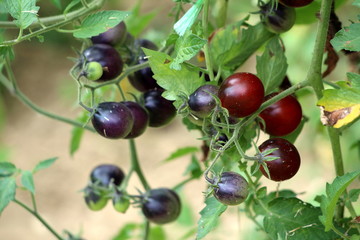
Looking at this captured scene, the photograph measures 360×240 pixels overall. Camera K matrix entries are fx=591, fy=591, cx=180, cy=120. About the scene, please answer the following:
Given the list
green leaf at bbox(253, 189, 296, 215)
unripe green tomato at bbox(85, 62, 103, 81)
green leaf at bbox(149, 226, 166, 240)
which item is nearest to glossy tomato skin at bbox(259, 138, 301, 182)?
green leaf at bbox(253, 189, 296, 215)

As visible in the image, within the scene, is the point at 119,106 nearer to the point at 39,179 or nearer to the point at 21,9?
the point at 21,9

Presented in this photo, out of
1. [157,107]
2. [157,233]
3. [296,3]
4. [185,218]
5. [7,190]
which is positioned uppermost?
[296,3]

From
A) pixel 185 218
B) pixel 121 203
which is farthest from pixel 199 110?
pixel 185 218

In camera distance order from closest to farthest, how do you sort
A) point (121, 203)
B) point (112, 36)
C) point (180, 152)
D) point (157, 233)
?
point (112, 36) → point (121, 203) → point (180, 152) → point (157, 233)

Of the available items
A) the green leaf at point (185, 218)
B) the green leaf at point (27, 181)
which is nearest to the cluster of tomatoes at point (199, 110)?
the green leaf at point (27, 181)

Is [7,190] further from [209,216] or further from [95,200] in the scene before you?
[209,216]

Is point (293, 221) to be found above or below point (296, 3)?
below
